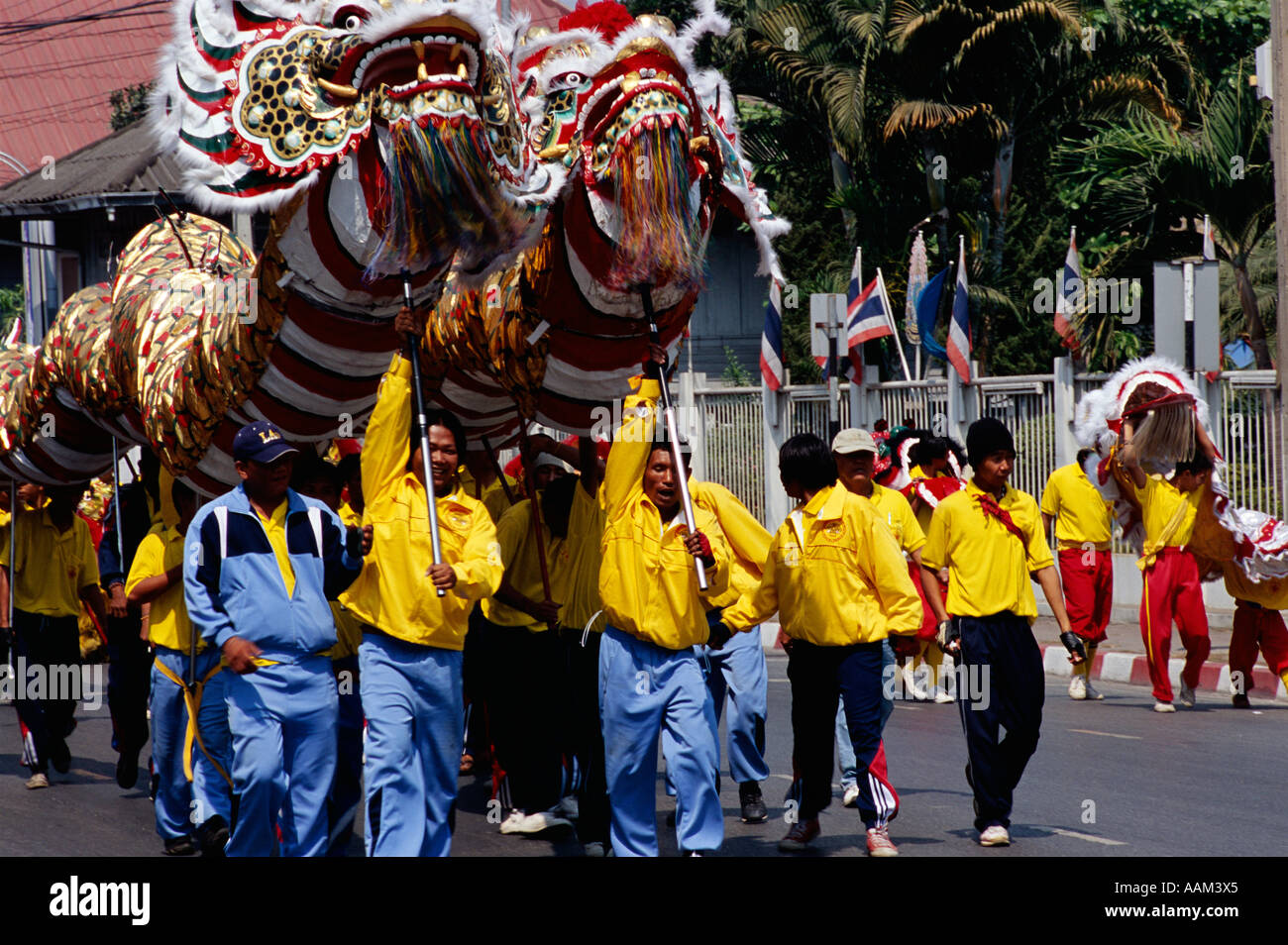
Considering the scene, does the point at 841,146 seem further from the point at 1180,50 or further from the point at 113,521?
the point at 113,521

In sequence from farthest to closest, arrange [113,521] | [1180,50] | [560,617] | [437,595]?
[1180,50] < [113,521] < [560,617] < [437,595]

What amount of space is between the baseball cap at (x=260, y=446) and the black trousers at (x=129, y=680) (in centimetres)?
316

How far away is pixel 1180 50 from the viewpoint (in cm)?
2242

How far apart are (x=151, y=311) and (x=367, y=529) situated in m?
3.04

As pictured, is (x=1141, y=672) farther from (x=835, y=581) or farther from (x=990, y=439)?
(x=835, y=581)

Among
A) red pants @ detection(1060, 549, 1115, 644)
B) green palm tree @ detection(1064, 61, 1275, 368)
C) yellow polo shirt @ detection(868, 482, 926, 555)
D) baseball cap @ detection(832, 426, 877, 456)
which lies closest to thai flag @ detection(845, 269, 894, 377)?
green palm tree @ detection(1064, 61, 1275, 368)

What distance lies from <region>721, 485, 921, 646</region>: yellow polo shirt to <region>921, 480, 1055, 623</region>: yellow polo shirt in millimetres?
426

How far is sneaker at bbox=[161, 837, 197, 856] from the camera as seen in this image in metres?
7.48

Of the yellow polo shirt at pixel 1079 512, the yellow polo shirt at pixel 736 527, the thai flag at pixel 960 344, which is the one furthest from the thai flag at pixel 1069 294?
the yellow polo shirt at pixel 736 527

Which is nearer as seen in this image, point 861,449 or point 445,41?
point 445,41

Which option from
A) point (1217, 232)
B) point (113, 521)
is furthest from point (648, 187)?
point (1217, 232)

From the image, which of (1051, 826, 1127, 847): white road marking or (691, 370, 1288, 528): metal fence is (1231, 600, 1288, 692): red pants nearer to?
(691, 370, 1288, 528): metal fence

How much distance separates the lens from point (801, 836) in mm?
7223

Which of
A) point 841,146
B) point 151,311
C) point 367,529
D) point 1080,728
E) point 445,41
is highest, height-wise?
point 841,146
